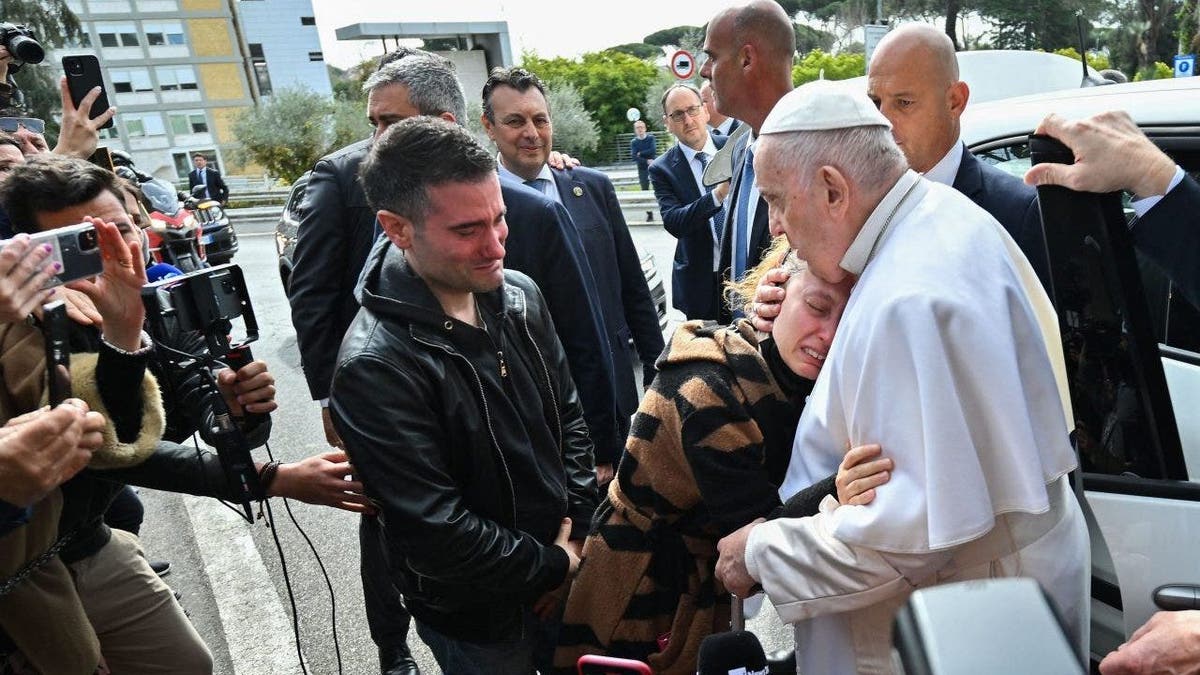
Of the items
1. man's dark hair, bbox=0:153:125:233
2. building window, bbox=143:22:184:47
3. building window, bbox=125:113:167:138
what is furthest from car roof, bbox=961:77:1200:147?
building window, bbox=143:22:184:47

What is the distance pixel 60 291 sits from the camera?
2072 millimetres

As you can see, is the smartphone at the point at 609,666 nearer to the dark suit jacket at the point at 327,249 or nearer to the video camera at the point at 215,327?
the video camera at the point at 215,327

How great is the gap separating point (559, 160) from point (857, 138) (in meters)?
2.46

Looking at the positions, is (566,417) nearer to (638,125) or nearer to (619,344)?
(619,344)

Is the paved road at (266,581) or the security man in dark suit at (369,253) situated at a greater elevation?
the security man in dark suit at (369,253)

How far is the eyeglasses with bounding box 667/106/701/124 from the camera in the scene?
5.58 meters

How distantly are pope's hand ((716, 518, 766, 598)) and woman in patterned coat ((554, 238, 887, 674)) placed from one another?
47 mm

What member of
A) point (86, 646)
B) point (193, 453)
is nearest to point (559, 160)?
point (193, 453)

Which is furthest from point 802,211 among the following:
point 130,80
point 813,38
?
point 130,80

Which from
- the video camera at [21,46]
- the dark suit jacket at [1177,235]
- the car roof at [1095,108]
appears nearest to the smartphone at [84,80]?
the video camera at [21,46]

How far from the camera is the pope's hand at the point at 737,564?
1.56m

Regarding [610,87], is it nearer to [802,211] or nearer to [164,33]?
[164,33]

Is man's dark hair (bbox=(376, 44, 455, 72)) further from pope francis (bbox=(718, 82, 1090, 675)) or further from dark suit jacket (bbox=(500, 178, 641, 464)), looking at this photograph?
pope francis (bbox=(718, 82, 1090, 675))

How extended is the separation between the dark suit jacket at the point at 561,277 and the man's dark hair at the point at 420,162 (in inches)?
28.9
